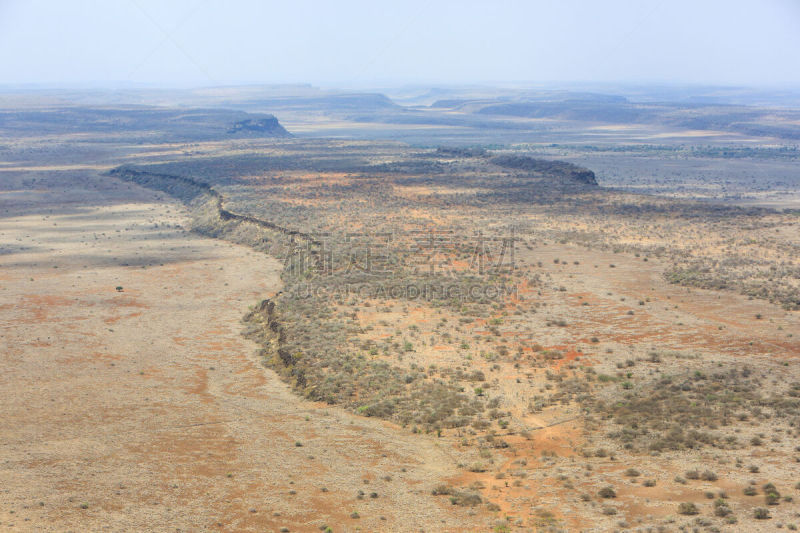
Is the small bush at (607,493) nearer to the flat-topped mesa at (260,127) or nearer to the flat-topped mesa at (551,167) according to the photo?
the flat-topped mesa at (551,167)

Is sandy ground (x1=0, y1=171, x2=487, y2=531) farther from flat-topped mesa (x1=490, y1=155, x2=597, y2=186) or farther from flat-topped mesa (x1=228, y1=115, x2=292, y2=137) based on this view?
flat-topped mesa (x1=228, y1=115, x2=292, y2=137)

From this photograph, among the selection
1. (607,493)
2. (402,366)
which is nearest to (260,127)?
(402,366)

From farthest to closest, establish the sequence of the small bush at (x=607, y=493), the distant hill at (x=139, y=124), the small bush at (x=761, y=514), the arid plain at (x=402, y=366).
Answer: the distant hill at (x=139, y=124), the arid plain at (x=402, y=366), the small bush at (x=607, y=493), the small bush at (x=761, y=514)

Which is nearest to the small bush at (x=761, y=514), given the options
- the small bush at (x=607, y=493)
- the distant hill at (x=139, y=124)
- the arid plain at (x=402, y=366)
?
the arid plain at (x=402, y=366)

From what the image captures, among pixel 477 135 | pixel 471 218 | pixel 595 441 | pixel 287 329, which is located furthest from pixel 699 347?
pixel 477 135

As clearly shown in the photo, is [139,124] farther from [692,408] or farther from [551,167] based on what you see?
[692,408]

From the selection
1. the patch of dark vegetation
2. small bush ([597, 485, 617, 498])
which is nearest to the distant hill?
the patch of dark vegetation
